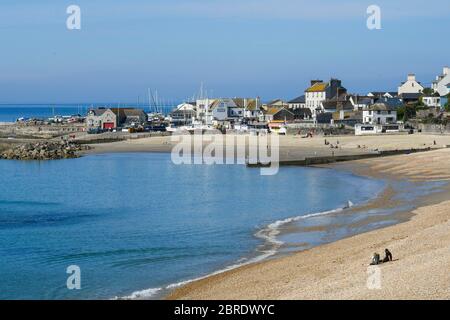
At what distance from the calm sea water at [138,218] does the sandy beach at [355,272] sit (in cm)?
159

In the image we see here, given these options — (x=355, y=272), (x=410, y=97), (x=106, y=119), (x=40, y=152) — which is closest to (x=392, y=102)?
(x=410, y=97)

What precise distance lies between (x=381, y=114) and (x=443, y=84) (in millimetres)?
12040

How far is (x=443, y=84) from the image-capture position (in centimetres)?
8881

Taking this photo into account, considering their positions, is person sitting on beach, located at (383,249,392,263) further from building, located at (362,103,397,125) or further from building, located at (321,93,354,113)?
building, located at (321,93,354,113)

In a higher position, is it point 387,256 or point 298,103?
point 298,103

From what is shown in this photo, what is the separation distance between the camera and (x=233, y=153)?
64.1 metres

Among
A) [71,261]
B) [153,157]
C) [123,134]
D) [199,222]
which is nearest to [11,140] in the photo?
[123,134]

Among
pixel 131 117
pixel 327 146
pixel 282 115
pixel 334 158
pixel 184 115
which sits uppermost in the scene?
pixel 184 115

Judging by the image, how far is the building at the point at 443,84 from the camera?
87.3 meters

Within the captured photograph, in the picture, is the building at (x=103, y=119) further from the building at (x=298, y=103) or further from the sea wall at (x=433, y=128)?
the sea wall at (x=433, y=128)

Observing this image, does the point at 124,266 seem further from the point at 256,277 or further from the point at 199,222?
the point at 199,222

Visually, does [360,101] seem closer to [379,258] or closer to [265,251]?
[265,251]

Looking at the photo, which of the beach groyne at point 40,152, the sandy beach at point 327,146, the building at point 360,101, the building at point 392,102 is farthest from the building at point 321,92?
the beach groyne at point 40,152
